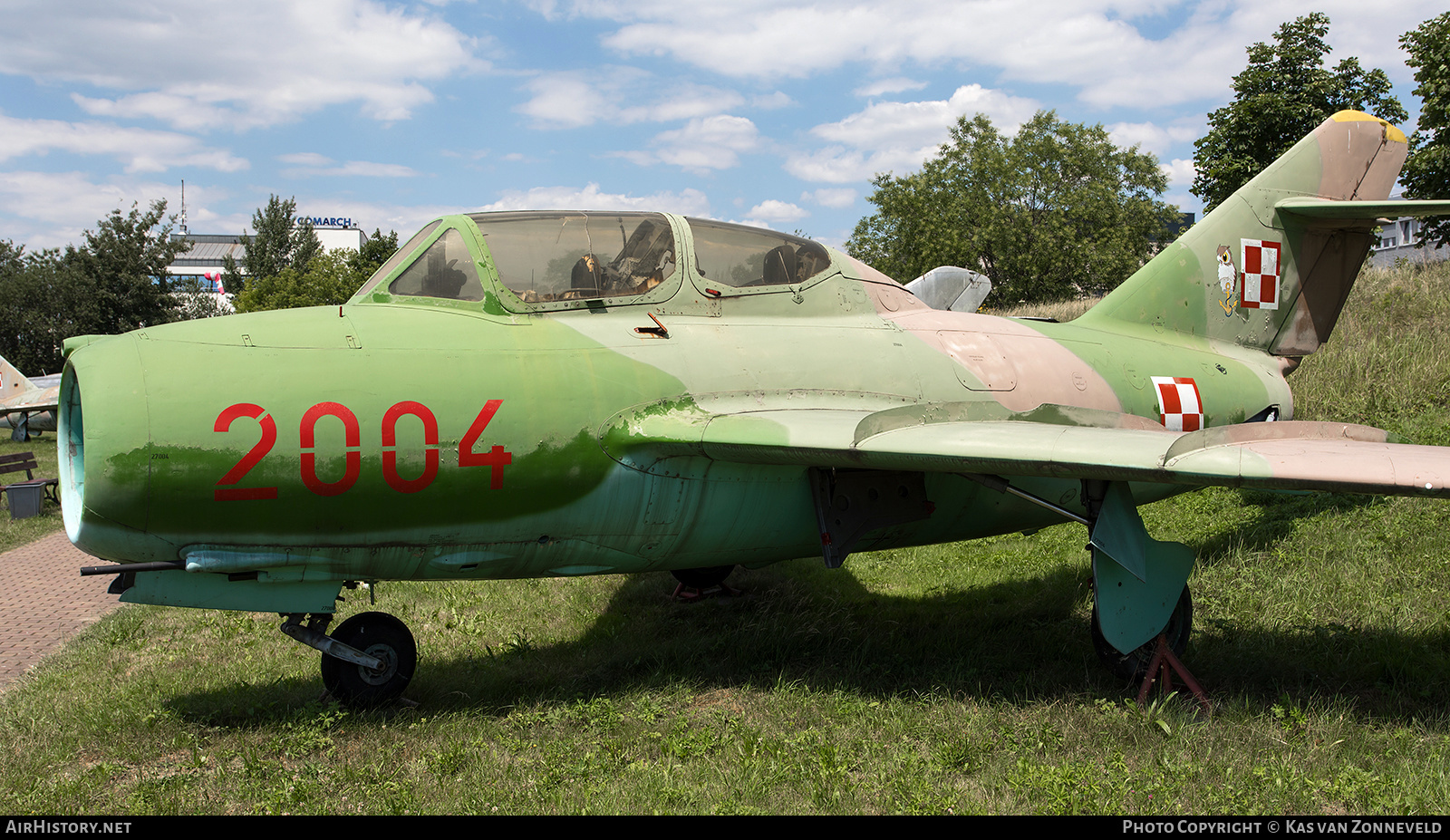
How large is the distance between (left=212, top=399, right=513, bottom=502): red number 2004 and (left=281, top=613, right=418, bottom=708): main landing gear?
41.8 inches

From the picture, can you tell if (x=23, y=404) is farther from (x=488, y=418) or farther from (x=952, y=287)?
(x=488, y=418)

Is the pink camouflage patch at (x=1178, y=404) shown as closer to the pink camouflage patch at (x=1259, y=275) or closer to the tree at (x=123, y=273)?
the pink camouflage patch at (x=1259, y=275)

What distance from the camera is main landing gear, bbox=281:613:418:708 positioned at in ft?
16.5

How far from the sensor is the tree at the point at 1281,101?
21.9 m

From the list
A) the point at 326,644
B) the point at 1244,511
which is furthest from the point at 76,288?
the point at 1244,511

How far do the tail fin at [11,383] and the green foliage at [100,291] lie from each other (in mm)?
21579

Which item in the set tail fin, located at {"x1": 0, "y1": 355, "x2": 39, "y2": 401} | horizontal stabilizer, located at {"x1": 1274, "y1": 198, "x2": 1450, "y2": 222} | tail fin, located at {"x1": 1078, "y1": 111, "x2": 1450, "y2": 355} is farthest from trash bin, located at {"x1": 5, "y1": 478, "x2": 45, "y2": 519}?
horizontal stabilizer, located at {"x1": 1274, "y1": 198, "x2": 1450, "y2": 222}

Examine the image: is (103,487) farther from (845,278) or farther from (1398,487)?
(1398,487)

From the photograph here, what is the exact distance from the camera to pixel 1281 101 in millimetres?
21938

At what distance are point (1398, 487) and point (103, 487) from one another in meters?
5.84

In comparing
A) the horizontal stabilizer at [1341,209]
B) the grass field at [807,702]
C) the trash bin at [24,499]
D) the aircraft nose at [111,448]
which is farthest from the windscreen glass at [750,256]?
the trash bin at [24,499]

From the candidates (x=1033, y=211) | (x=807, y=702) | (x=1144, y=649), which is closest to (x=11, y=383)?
(x=807, y=702)

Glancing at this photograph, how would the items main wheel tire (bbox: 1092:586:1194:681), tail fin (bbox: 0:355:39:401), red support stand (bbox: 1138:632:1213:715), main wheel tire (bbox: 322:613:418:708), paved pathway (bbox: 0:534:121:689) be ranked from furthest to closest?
tail fin (bbox: 0:355:39:401) < paved pathway (bbox: 0:534:121:689) < main wheel tire (bbox: 1092:586:1194:681) < main wheel tire (bbox: 322:613:418:708) < red support stand (bbox: 1138:632:1213:715)

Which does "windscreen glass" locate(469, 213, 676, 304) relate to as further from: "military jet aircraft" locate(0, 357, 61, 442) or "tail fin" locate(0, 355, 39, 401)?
"tail fin" locate(0, 355, 39, 401)
